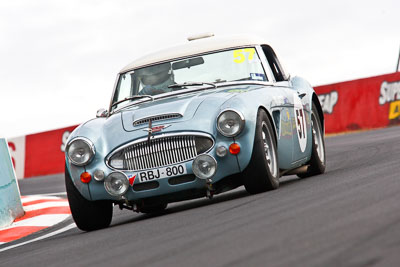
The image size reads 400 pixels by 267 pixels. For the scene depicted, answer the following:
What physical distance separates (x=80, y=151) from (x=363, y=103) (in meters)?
14.0

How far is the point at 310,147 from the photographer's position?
27.8ft

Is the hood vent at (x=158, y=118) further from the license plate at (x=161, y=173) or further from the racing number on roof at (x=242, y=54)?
the racing number on roof at (x=242, y=54)

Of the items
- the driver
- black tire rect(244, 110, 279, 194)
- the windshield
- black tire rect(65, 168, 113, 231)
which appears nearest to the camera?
black tire rect(244, 110, 279, 194)

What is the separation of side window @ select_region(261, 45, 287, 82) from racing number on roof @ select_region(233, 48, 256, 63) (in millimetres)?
358

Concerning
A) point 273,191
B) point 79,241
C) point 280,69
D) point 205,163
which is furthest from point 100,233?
point 280,69

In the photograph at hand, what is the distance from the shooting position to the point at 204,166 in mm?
6562

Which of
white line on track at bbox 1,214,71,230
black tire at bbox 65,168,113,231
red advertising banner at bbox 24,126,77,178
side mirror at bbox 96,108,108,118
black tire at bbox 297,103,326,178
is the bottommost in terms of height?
red advertising banner at bbox 24,126,77,178

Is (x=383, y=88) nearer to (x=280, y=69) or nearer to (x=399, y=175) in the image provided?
(x=280, y=69)

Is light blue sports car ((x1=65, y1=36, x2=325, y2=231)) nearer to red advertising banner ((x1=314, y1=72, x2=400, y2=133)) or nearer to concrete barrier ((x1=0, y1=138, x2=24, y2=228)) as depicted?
concrete barrier ((x1=0, y1=138, x2=24, y2=228))

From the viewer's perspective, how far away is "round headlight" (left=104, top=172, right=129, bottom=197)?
6.68 meters

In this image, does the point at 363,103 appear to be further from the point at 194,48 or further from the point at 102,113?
the point at 102,113

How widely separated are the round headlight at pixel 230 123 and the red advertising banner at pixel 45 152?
551 inches

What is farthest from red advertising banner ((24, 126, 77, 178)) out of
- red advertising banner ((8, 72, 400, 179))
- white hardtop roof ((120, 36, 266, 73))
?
white hardtop roof ((120, 36, 266, 73))

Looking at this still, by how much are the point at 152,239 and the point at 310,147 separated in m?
3.63
